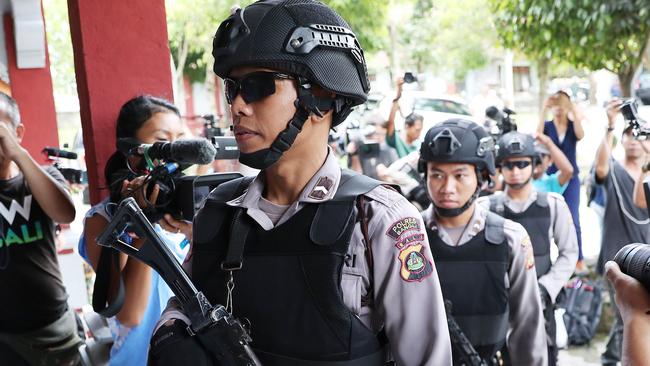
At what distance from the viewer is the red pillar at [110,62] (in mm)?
3500

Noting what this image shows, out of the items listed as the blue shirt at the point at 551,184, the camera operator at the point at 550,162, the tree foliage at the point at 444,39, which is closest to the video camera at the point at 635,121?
the camera operator at the point at 550,162

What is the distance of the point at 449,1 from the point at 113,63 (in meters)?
21.5

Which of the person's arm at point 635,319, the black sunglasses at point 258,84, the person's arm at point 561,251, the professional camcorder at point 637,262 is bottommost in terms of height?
the person's arm at point 561,251

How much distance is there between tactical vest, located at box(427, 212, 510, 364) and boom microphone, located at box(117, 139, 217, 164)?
1.76 m

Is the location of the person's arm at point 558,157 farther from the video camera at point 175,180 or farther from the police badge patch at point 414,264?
the police badge patch at point 414,264

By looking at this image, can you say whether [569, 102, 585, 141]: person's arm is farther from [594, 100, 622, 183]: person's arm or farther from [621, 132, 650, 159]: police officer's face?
[621, 132, 650, 159]: police officer's face

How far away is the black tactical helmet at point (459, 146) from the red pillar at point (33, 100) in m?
4.78

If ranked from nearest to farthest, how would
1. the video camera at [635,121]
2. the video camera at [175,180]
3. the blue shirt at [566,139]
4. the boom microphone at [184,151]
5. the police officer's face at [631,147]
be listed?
the boom microphone at [184,151] < the video camera at [175,180] < the video camera at [635,121] < the police officer's face at [631,147] < the blue shirt at [566,139]

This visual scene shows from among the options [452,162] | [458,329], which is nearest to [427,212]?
[452,162]

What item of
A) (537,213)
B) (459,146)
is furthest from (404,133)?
(459,146)

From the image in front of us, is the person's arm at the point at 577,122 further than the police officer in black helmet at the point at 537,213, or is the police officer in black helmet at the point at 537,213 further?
the person's arm at the point at 577,122

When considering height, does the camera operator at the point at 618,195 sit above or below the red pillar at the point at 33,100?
below

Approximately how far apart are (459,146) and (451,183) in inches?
7.8

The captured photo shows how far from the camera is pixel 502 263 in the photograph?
3.79 m
